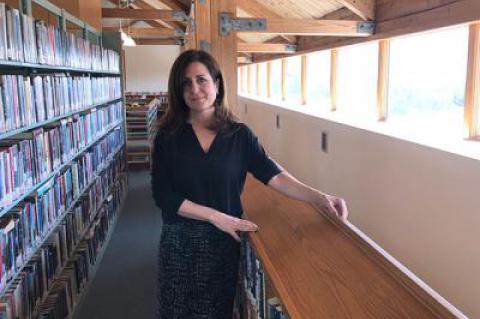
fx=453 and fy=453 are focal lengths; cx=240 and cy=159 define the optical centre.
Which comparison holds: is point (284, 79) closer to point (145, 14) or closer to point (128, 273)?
point (145, 14)

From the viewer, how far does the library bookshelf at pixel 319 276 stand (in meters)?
1.10

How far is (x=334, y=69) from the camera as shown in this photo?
19.4ft

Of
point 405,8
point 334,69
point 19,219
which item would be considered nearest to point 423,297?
point 19,219

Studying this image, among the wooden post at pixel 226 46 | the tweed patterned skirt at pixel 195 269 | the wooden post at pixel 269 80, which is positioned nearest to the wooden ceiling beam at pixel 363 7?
the wooden post at pixel 226 46

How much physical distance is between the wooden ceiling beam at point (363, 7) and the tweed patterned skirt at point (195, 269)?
3.17 metres

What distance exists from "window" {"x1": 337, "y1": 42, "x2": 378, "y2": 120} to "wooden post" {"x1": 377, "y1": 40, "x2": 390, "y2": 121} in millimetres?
133

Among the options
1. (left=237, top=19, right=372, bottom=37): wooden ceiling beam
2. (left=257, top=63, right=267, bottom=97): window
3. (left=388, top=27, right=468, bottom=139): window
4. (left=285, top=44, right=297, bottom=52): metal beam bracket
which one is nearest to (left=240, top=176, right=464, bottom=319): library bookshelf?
(left=388, top=27, right=468, bottom=139): window

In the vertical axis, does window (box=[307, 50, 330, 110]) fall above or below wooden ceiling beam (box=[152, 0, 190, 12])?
below

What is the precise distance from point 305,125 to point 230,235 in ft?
12.8

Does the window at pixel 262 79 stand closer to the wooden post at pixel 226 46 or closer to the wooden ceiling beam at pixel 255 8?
the wooden ceiling beam at pixel 255 8

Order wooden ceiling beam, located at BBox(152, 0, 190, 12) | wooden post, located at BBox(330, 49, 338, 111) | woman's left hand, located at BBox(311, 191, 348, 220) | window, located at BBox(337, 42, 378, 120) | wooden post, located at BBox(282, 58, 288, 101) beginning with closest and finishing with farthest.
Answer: woman's left hand, located at BBox(311, 191, 348, 220) < window, located at BBox(337, 42, 378, 120) < wooden post, located at BBox(330, 49, 338, 111) < wooden post, located at BBox(282, 58, 288, 101) < wooden ceiling beam, located at BBox(152, 0, 190, 12)

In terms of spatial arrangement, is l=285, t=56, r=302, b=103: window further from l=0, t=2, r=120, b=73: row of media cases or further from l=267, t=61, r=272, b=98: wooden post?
l=0, t=2, r=120, b=73: row of media cases

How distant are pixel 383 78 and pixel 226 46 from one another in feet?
7.39

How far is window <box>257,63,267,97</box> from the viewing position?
1023 cm
